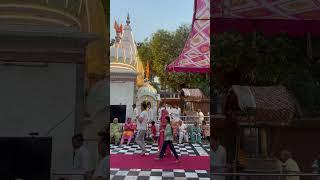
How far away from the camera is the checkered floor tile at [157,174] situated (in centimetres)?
677

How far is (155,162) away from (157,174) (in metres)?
1.42

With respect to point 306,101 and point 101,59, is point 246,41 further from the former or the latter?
point 101,59

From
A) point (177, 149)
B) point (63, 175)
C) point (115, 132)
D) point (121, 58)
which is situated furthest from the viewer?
point (121, 58)

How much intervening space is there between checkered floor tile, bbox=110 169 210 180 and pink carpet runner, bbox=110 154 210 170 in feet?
1.08

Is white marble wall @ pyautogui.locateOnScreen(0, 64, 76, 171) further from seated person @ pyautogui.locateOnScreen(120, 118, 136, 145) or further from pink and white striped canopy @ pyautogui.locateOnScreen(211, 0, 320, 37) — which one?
seated person @ pyautogui.locateOnScreen(120, 118, 136, 145)

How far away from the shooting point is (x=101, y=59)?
2602 mm

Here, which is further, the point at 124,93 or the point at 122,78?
the point at 124,93

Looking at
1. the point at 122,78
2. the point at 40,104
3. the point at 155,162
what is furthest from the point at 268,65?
the point at 122,78

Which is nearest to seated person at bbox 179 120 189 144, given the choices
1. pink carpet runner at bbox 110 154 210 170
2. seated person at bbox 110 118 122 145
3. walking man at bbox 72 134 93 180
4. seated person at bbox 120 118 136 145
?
seated person at bbox 120 118 136 145

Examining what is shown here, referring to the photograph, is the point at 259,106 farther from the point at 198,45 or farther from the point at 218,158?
the point at 198,45

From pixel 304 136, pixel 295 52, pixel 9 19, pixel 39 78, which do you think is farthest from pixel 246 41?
pixel 9 19

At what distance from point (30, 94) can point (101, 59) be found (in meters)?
0.54

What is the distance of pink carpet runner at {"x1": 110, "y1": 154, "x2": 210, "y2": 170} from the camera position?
7.96 meters

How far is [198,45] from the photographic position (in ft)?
27.8
